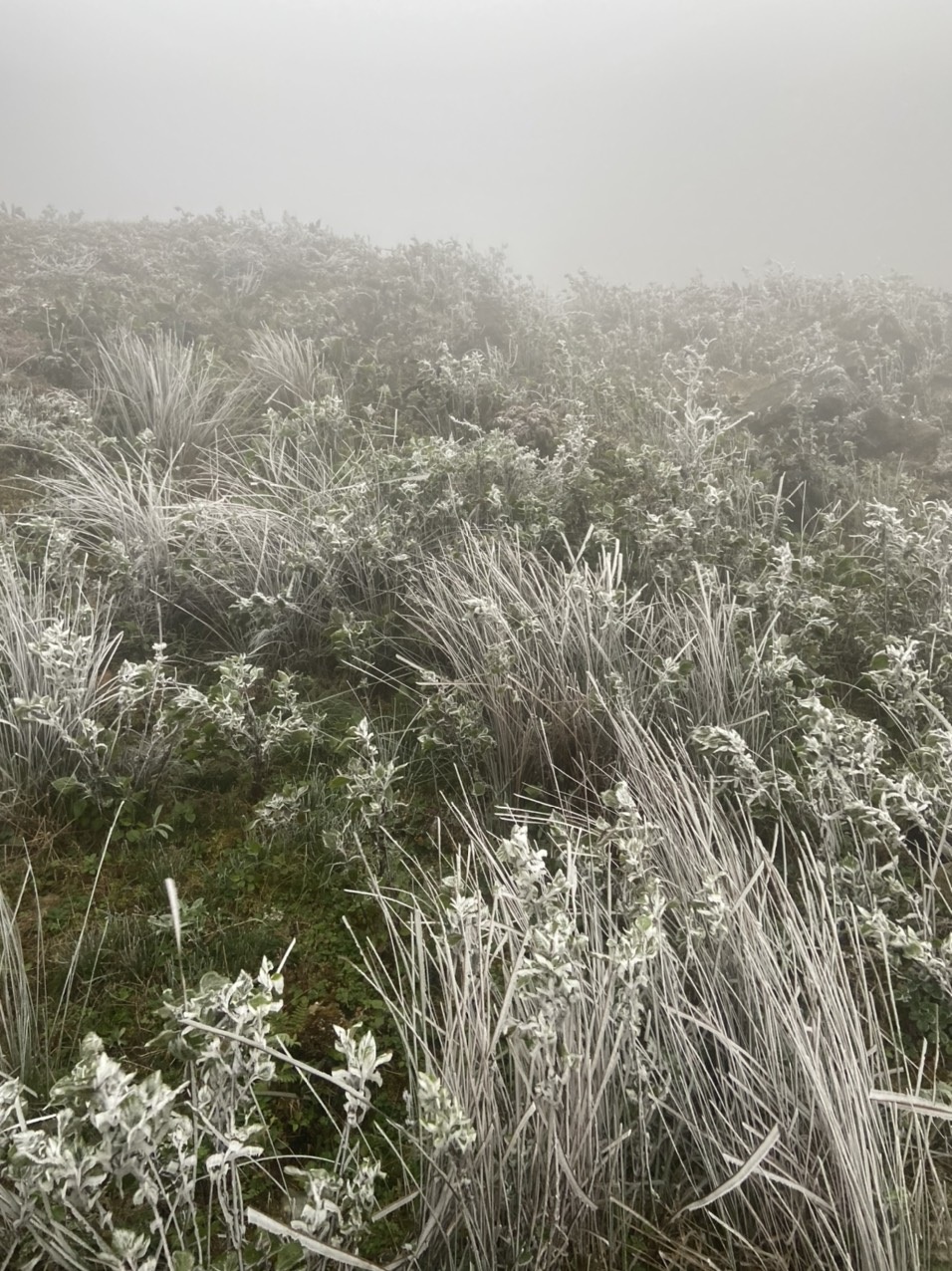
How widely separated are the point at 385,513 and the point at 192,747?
183 centimetres

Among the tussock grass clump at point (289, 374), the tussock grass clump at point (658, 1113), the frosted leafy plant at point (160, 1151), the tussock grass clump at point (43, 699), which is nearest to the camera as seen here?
the frosted leafy plant at point (160, 1151)

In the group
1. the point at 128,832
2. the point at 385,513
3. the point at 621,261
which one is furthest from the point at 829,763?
the point at 621,261

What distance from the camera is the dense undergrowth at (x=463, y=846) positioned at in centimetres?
131

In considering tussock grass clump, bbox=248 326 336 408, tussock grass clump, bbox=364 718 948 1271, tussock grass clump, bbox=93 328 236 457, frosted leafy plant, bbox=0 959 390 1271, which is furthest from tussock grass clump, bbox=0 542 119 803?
tussock grass clump, bbox=248 326 336 408

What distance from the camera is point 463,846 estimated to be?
Result: 245 centimetres

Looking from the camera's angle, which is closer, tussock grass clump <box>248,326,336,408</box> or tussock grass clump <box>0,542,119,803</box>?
tussock grass clump <box>0,542,119,803</box>

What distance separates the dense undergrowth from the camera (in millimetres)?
1308

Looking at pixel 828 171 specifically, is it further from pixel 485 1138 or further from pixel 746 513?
pixel 485 1138

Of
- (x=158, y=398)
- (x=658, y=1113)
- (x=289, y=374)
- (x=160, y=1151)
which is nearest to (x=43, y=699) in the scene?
(x=160, y=1151)

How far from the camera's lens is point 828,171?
3678cm

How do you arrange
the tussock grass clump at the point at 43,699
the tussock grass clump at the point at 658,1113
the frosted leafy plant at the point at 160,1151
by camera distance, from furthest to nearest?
the tussock grass clump at the point at 43,699 < the tussock grass clump at the point at 658,1113 < the frosted leafy plant at the point at 160,1151

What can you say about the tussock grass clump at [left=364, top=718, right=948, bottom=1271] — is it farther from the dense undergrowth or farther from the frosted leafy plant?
the frosted leafy plant

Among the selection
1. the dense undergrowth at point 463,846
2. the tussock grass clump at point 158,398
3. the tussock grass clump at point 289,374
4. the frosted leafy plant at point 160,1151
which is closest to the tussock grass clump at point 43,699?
the dense undergrowth at point 463,846

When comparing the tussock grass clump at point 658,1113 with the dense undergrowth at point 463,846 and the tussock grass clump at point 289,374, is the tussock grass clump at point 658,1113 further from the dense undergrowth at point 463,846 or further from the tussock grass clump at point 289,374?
the tussock grass clump at point 289,374
